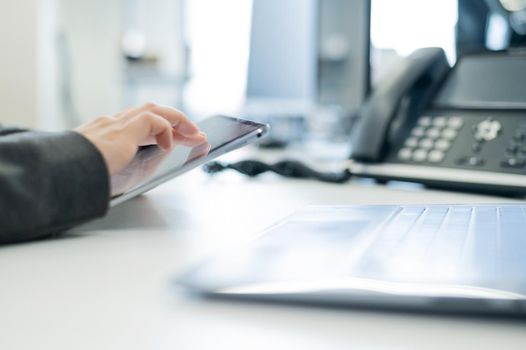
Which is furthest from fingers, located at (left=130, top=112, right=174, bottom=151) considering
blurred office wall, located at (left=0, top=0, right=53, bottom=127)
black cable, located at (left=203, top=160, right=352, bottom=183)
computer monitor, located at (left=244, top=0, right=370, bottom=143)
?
blurred office wall, located at (left=0, top=0, right=53, bottom=127)

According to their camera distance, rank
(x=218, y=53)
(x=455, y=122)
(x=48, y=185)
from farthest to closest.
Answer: (x=218, y=53), (x=455, y=122), (x=48, y=185)

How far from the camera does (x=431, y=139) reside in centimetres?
84

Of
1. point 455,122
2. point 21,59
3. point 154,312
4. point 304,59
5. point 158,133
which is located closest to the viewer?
point 154,312

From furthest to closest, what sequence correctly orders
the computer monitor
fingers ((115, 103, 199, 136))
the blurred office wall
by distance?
the blurred office wall, the computer monitor, fingers ((115, 103, 199, 136))

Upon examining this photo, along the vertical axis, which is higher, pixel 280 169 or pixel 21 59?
pixel 21 59

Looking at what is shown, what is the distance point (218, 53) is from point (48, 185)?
Result: 11.5 ft

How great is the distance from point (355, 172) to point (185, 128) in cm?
33

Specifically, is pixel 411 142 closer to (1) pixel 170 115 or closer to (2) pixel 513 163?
(2) pixel 513 163

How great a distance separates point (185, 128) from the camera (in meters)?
0.60

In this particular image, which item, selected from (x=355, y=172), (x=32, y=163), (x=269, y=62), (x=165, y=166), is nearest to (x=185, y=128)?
(x=165, y=166)

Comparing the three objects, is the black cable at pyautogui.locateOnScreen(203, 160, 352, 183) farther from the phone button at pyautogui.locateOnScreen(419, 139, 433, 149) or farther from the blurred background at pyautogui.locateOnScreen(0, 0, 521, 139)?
the blurred background at pyautogui.locateOnScreen(0, 0, 521, 139)

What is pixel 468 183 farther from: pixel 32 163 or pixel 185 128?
pixel 32 163

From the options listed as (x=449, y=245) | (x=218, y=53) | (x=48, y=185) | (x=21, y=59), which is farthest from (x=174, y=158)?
(x=218, y=53)

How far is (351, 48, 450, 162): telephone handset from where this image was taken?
86 cm
